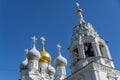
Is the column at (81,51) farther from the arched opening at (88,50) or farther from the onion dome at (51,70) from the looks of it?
the onion dome at (51,70)

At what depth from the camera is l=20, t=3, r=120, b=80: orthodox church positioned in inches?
692

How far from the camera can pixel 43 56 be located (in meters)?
25.0

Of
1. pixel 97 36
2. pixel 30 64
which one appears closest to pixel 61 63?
pixel 30 64

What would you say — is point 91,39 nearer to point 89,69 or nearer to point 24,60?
point 89,69

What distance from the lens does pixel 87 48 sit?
2047 centimetres

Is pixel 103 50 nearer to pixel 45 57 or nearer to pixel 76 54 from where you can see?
pixel 76 54

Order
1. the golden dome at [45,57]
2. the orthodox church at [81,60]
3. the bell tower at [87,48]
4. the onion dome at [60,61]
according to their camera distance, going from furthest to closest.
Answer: the golden dome at [45,57]
the onion dome at [60,61]
the bell tower at [87,48]
the orthodox church at [81,60]

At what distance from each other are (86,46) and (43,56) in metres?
5.85

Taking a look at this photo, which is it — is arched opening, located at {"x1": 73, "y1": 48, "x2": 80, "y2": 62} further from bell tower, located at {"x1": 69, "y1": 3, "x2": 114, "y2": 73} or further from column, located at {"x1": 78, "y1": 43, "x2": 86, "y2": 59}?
column, located at {"x1": 78, "y1": 43, "x2": 86, "y2": 59}

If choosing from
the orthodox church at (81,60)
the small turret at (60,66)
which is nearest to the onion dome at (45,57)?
the orthodox church at (81,60)

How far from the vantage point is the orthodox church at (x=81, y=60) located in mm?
17578

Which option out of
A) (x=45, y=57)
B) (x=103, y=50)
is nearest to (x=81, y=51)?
(x=103, y=50)

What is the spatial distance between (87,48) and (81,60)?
76.1 inches

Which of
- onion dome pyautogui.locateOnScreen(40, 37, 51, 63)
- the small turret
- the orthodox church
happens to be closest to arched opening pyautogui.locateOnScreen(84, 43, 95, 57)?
the orthodox church
